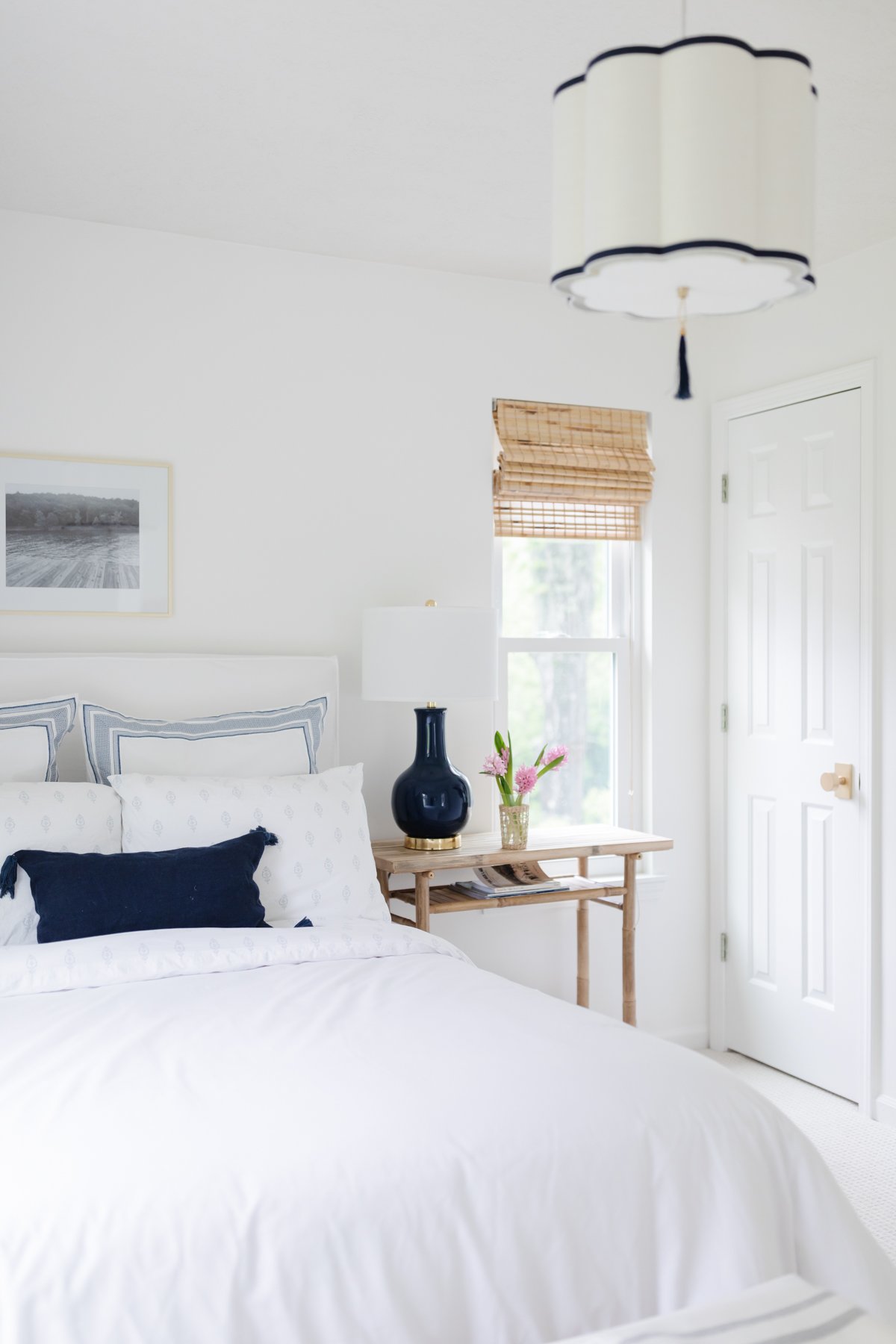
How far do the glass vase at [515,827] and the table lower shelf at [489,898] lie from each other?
6.4 inches

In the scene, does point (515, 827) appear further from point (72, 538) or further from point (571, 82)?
point (571, 82)

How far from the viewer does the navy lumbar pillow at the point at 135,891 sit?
2.46 metres

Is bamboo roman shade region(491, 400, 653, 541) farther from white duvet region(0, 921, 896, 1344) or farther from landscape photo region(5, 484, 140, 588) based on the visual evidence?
white duvet region(0, 921, 896, 1344)

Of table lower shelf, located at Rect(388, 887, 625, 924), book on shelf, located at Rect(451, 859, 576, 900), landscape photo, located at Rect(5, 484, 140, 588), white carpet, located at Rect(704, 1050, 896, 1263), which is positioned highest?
landscape photo, located at Rect(5, 484, 140, 588)

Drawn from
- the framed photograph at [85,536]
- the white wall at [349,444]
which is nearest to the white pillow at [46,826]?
the white wall at [349,444]

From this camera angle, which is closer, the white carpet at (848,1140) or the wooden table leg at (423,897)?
the white carpet at (848,1140)

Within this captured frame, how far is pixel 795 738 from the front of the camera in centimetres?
384

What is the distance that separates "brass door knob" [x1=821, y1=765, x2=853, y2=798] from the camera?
11.8 feet

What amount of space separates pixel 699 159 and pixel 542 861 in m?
2.48

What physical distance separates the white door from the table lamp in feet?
3.56

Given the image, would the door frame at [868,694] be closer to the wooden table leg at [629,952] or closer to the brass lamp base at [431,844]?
the wooden table leg at [629,952]

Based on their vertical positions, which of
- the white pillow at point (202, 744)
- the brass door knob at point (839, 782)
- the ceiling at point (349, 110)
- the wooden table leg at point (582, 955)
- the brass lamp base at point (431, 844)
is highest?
the ceiling at point (349, 110)

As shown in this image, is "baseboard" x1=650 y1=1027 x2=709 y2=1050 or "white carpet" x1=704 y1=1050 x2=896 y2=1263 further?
"baseboard" x1=650 y1=1027 x2=709 y2=1050

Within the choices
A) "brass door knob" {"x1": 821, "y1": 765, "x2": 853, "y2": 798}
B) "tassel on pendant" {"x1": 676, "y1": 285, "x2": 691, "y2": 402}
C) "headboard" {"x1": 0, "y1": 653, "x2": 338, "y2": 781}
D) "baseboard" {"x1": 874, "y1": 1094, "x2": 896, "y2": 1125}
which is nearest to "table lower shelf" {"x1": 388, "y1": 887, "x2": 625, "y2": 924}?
"headboard" {"x1": 0, "y1": 653, "x2": 338, "y2": 781}
